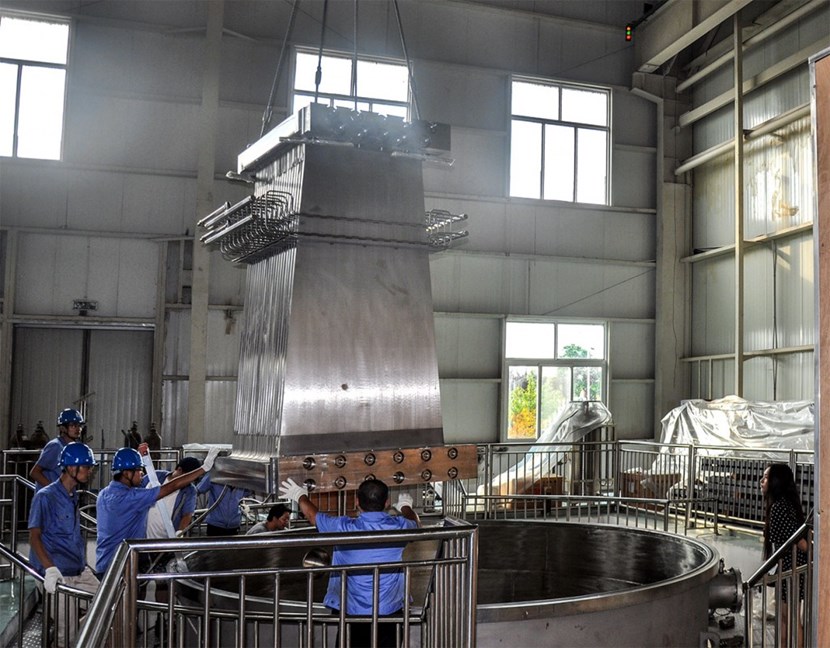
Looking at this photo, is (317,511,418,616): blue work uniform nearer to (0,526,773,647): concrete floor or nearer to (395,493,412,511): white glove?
(395,493,412,511): white glove

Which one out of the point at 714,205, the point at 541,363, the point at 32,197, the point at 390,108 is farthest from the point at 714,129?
the point at 32,197

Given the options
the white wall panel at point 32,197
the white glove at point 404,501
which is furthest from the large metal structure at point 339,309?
the white wall panel at point 32,197

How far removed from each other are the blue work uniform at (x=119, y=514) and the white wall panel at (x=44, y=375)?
9882mm

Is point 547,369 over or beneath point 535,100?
beneath

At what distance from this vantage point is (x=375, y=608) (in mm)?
3562

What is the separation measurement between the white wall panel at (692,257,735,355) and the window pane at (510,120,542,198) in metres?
4.14

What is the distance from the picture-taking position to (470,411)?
55.9 feet

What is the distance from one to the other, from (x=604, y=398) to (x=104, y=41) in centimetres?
1240

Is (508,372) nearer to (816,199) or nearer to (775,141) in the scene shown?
(775,141)

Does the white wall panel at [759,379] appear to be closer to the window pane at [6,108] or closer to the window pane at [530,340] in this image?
the window pane at [530,340]

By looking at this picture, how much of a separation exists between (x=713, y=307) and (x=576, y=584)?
448 inches

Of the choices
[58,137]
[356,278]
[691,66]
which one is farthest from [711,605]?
[691,66]

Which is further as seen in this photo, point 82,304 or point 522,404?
point 522,404

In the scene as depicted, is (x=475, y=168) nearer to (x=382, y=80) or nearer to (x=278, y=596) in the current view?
(x=382, y=80)
